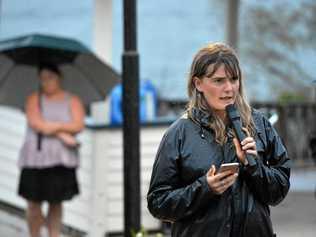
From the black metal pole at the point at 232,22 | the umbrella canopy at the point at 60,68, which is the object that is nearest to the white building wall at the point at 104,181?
the umbrella canopy at the point at 60,68

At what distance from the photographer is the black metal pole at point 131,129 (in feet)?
18.1

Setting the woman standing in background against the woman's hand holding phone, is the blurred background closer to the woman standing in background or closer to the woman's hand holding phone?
the woman standing in background

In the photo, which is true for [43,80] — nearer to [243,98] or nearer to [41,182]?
[41,182]

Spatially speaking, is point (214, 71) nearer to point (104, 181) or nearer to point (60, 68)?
point (60, 68)

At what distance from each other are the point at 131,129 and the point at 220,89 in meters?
2.26

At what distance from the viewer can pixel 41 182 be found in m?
7.00

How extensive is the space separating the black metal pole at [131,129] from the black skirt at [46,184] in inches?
62.6

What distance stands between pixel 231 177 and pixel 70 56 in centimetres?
449

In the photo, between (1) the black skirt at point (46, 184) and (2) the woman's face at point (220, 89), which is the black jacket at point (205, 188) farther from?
(1) the black skirt at point (46, 184)

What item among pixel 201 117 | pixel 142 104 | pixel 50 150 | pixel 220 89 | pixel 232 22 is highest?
pixel 232 22

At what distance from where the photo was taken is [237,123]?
3.23 meters

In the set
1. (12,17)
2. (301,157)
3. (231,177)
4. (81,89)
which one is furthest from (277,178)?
(12,17)

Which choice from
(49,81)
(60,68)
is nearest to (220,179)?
(49,81)

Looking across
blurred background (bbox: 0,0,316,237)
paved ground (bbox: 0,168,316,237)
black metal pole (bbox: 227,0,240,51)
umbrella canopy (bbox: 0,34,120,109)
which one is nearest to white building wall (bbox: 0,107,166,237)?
paved ground (bbox: 0,168,316,237)
